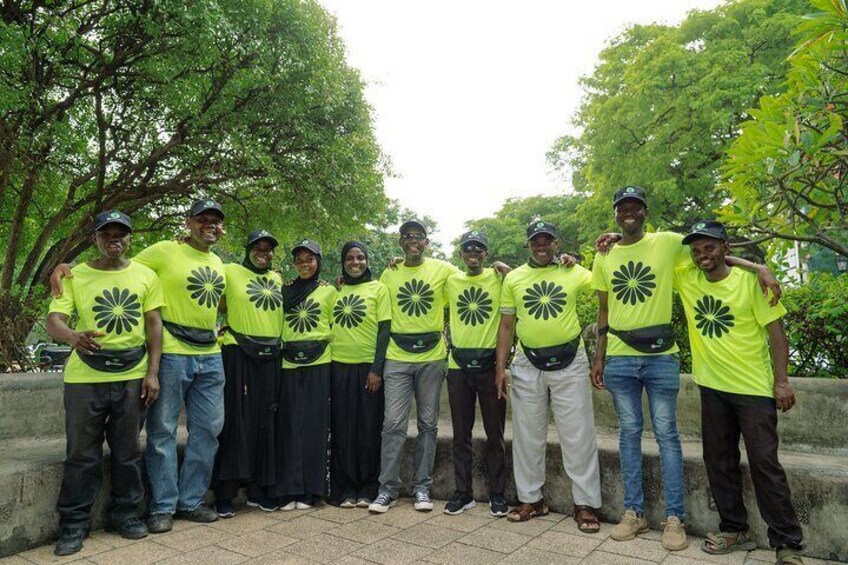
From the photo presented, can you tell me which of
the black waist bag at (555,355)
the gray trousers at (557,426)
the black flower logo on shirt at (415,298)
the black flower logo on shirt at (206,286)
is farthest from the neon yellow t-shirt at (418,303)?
the black flower logo on shirt at (206,286)

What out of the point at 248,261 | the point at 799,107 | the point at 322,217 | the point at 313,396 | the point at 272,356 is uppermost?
the point at 322,217

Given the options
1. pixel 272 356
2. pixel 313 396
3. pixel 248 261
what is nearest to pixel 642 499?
pixel 313 396

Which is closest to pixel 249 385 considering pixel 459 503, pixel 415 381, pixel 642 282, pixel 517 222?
pixel 415 381

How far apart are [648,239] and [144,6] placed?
24.6 feet

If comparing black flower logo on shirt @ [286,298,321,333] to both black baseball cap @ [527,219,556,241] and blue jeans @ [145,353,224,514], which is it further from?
black baseball cap @ [527,219,556,241]

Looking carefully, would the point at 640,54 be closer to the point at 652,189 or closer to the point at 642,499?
the point at 652,189

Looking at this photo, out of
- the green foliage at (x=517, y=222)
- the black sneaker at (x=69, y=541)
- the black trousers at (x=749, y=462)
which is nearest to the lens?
the black trousers at (x=749, y=462)

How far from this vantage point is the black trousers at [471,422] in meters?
4.48

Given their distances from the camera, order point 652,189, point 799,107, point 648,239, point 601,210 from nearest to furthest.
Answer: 1. point 799,107
2. point 648,239
3. point 652,189
4. point 601,210

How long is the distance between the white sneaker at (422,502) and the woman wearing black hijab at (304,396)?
801 mm

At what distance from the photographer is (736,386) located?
3.44 metres

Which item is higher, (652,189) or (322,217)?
(652,189)

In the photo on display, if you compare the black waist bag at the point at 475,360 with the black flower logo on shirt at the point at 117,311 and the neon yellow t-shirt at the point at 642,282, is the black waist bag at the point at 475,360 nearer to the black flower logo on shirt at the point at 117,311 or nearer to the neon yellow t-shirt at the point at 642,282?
the neon yellow t-shirt at the point at 642,282

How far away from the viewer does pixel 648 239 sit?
4000mm
